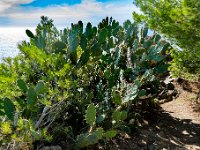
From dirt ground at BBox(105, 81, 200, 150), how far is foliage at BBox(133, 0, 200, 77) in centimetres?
110

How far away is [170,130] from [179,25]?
2.98m

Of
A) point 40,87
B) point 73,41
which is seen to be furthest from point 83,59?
point 40,87

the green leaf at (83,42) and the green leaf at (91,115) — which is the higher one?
the green leaf at (83,42)

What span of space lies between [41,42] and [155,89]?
3.21m

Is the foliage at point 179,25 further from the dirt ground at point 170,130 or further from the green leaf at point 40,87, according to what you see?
the green leaf at point 40,87

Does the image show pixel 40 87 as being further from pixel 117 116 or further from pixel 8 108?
pixel 117 116

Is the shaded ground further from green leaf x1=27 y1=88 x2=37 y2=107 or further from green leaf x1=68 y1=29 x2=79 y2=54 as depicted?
green leaf x1=68 y1=29 x2=79 y2=54

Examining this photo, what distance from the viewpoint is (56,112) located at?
6520mm

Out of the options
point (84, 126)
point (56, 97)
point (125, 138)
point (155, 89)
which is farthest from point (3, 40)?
point (155, 89)

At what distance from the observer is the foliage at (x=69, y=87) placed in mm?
5914

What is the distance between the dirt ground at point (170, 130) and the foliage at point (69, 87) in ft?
1.24

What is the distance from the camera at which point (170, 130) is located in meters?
8.16

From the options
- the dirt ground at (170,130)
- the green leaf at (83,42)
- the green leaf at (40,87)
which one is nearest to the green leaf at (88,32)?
the green leaf at (83,42)

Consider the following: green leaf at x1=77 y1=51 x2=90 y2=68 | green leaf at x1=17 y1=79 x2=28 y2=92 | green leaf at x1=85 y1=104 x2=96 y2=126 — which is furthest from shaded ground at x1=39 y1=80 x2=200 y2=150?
green leaf at x1=77 y1=51 x2=90 y2=68
